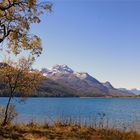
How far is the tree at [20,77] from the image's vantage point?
95.5ft

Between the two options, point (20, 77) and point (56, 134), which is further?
point (20, 77)

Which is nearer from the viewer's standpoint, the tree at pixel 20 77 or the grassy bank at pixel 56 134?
the grassy bank at pixel 56 134

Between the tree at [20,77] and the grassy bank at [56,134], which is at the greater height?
the tree at [20,77]

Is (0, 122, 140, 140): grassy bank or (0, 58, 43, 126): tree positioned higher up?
(0, 58, 43, 126): tree

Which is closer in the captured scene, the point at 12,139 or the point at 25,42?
the point at 12,139

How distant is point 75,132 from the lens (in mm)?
24812

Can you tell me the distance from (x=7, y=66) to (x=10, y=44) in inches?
140

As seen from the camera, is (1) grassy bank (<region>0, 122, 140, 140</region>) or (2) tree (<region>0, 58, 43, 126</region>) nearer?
(1) grassy bank (<region>0, 122, 140, 140</region>)

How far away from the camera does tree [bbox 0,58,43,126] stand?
29.1 meters

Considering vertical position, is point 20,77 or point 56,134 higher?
point 20,77

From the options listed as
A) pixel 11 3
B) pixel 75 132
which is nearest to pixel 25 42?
pixel 11 3

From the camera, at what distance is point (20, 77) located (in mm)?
29312

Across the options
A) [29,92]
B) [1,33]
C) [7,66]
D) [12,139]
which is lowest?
[12,139]

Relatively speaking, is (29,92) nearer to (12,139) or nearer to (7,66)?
(7,66)
